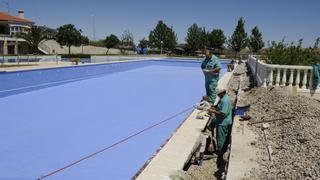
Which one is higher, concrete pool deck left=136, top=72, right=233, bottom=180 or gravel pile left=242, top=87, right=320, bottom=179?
gravel pile left=242, top=87, right=320, bottom=179

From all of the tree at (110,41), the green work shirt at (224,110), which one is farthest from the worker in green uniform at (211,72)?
the tree at (110,41)

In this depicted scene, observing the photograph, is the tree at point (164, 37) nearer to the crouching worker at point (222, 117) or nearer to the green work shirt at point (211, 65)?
the green work shirt at point (211, 65)

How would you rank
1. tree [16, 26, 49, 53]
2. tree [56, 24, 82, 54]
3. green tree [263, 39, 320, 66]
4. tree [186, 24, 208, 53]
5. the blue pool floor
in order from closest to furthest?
the blue pool floor < green tree [263, 39, 320, 66] < tree [16, 26, 49, 53] < tree [56, 24, 82, 54] < tree [186, 24, 208, 53]

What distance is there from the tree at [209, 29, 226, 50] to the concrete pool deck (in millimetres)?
57455

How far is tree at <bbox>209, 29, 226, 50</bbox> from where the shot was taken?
63000 mm

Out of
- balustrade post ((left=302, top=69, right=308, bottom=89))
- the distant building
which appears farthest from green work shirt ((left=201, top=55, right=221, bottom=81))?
the distant building

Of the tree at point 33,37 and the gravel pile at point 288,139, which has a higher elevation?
the tree at point 33,37

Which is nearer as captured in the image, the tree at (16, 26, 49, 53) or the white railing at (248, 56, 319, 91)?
the white railing at (248, 56, 319, 91)

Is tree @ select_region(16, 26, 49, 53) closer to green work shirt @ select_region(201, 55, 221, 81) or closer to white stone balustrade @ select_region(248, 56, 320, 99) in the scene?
white stone balustrade @ select_region(248, 56, 320, 99)

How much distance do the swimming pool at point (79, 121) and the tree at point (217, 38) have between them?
45.9 meters

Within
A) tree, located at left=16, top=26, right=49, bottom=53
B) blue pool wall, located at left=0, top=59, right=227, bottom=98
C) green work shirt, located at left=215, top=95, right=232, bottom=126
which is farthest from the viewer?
tree, located at left=16, top=26, right=49, bottom=53

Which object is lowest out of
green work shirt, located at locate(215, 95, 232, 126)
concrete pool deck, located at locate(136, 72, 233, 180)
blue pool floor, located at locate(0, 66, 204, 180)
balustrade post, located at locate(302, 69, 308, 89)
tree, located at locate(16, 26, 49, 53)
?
blue pool floor, located at locate(0, 66, 204, 180)

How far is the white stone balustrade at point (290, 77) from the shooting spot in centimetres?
978

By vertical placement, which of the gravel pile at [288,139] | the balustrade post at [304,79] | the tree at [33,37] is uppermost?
the tree at [33,37]
